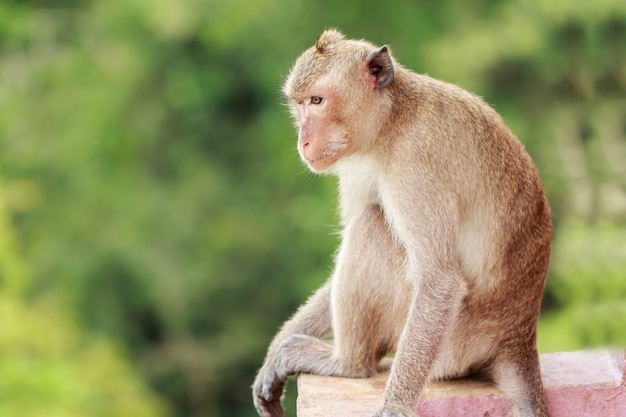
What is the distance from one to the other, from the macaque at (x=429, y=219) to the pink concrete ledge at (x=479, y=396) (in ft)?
0.31

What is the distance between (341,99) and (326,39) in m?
0.29

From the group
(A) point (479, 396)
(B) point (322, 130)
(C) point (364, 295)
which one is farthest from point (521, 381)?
(B) point (322, 130)

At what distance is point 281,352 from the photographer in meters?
5.42

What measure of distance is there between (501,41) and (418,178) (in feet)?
35.6

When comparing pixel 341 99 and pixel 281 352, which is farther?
pixel 281 352

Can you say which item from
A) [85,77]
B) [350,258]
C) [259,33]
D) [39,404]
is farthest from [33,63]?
[350,258]

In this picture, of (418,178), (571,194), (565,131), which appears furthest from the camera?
(565,131)

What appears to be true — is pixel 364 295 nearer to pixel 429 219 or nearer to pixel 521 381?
pixel 429 219

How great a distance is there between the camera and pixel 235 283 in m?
20.8

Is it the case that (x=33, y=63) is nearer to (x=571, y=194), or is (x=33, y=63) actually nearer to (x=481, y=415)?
(x=571, y=194)

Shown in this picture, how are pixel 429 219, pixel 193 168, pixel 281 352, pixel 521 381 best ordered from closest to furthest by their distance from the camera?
pixel 429 219 → pixel 521 381 → pixel 281 352 → pixel 193 168

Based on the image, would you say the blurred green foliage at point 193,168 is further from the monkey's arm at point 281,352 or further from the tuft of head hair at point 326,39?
the tuft of head hair at point 326,39

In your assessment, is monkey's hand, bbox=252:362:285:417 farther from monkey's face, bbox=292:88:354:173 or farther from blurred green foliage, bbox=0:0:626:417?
A: blurred green foliage, bbox=0:0:626:417

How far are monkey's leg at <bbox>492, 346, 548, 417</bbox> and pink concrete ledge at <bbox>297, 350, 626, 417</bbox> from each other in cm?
5
